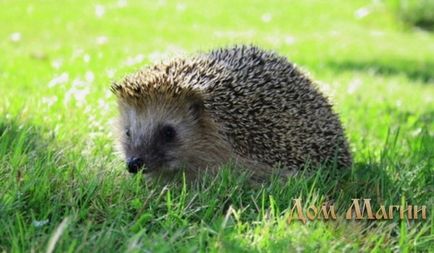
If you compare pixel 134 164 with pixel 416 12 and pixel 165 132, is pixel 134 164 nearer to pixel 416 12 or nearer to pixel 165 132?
pixel 165 132

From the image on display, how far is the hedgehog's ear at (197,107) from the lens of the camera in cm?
479

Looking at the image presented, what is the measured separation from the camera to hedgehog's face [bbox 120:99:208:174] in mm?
4750

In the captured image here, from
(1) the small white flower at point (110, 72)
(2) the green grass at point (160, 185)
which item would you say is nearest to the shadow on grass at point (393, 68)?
(2) the green grass at point (160, 185)

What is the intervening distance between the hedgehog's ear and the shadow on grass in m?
6.04

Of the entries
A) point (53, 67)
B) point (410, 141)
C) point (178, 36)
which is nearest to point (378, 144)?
point (410, 141)

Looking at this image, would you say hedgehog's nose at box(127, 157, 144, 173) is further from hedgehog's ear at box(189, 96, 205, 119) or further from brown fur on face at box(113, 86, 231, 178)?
hedgehog's ear at box(189, 96, 205, 119)

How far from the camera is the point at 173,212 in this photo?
3.64 m

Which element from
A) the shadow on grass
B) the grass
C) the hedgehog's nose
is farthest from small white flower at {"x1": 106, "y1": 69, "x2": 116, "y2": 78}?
the grass

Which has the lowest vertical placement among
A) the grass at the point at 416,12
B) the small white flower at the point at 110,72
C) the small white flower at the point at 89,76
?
the small white flower at the point at 89,76

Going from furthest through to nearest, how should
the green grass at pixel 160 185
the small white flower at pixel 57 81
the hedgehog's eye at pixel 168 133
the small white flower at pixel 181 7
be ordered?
the small white flower at pixel 181 7 < the small white flower at pixel 57 81 < the hedgehog's eye at pixel 168 133 < the green grass at pixel 160 185

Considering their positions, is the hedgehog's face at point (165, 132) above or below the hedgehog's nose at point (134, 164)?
above

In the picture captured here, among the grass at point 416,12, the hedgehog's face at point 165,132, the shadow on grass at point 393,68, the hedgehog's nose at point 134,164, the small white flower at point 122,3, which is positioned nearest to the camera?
the hedgehog's nose at point 134,164

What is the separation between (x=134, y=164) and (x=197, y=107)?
2.19 ft

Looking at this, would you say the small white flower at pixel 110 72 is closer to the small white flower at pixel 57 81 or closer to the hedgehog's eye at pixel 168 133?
the small white flower at pixel 57 81
